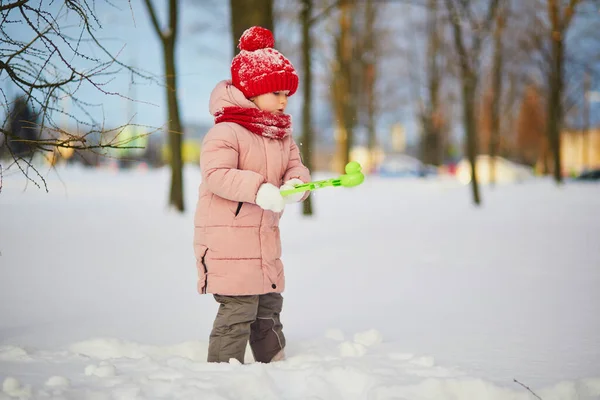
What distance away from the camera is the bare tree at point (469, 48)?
1475 cm

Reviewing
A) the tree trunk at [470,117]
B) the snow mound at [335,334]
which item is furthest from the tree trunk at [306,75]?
the snow mound at [335,334]

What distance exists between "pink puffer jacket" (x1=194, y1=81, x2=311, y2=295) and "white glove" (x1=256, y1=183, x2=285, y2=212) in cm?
6

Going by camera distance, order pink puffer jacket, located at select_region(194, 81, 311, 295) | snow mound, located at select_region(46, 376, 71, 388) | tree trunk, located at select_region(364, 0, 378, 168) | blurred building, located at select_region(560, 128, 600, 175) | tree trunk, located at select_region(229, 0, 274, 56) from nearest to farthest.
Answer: snow mound, located at select_region(46, 376, 71, 388) < pink puffer jacket, located at select_region(194, 81, 311, 295) < tree trunk, located at select_region(229, 0, 274, 56) < tree trunk, located at select_region(364, 0, 378, 168) < blurred building, located at select_region(560, 128, 600, 175)

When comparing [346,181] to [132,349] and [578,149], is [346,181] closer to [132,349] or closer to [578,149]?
[132,349]

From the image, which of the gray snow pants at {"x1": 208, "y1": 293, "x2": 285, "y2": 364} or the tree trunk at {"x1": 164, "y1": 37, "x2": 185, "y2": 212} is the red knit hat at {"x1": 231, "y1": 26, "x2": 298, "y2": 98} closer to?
the gray snow pants at {"x1": 208, "y1": 293, "x2": 285, "y2": 364}

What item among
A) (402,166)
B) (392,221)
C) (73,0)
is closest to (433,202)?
(392,221)

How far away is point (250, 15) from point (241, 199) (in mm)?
6709

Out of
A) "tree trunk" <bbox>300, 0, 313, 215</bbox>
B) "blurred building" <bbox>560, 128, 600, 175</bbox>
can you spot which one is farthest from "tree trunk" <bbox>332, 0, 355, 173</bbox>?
"blurred building" <bbox>560, 128, 600, 175</bbox>

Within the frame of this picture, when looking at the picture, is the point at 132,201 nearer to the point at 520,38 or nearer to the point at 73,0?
the point at 73,0

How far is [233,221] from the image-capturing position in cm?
288

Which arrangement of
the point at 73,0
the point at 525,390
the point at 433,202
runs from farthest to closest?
1. the point at 433,202
2. the point at 73,0
3. the point at 525,390

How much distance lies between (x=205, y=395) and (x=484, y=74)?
2911 cm

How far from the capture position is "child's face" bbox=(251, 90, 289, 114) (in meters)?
2.99

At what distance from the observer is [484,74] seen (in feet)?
95.1
